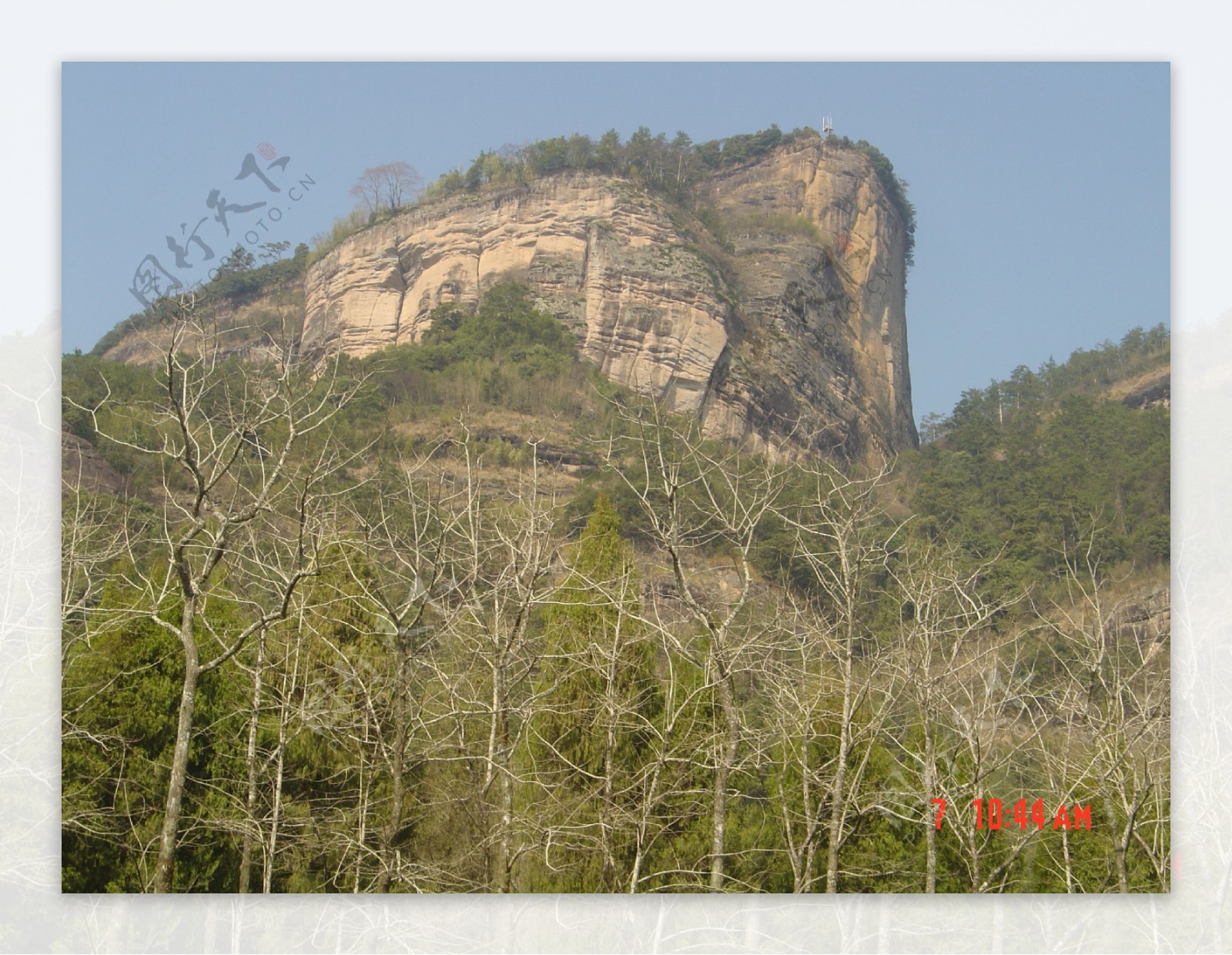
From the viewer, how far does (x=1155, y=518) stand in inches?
267

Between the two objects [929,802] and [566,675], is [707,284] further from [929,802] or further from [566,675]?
[929,802]

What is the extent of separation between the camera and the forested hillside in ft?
19.4

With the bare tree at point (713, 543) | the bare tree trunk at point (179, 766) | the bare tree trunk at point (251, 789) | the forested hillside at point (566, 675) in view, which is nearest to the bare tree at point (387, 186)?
the forested hillside at point (566, 675)

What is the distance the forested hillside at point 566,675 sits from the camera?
5898 millimetres

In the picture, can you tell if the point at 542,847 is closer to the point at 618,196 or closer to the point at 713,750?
the point at 713,750

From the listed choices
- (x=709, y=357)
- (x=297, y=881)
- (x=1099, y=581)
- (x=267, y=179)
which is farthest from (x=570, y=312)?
(x=297, y=881)

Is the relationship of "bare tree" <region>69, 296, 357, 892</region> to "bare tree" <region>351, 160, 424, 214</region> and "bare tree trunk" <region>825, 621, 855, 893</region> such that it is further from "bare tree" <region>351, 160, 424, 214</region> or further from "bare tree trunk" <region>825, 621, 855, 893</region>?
"bare tree trunk" <region>825, 621, 855, 893</region>

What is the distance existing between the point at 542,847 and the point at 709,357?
9247mm

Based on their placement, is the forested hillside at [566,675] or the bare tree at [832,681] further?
the bare tree at [832,681]
